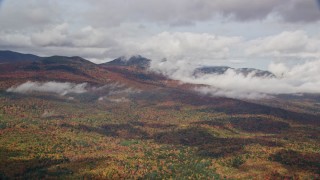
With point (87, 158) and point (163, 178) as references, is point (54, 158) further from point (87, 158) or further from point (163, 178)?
point (163, 178)

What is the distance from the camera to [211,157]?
188 m

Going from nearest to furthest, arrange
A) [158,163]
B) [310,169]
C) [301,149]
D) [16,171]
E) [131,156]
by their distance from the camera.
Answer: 1. [16,171]
2. [310,169]
3. [158,163]
4. [131,156]
5. [301,149]

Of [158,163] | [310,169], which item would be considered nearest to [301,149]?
[310,169]

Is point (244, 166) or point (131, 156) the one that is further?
point (131, 156)

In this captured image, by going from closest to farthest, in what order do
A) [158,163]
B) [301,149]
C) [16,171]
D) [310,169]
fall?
1. [16,171]
2. [310,169]
3. [158,163]
4. [301,149]

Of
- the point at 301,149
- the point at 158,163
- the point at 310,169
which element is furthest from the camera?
the point at 301,149

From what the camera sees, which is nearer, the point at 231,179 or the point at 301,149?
the point at 231,179

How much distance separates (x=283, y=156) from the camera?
181375mm

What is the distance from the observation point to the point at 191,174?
516ft

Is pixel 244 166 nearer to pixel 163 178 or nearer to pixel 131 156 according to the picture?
pixel 163 178

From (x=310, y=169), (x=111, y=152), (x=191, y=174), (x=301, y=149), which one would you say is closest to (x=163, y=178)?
(x=191, y=174)

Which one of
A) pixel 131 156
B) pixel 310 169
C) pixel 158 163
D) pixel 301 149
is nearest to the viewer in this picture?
pixel 310 169

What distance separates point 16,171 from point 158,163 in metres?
60.0

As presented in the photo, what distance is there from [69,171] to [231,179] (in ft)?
212
